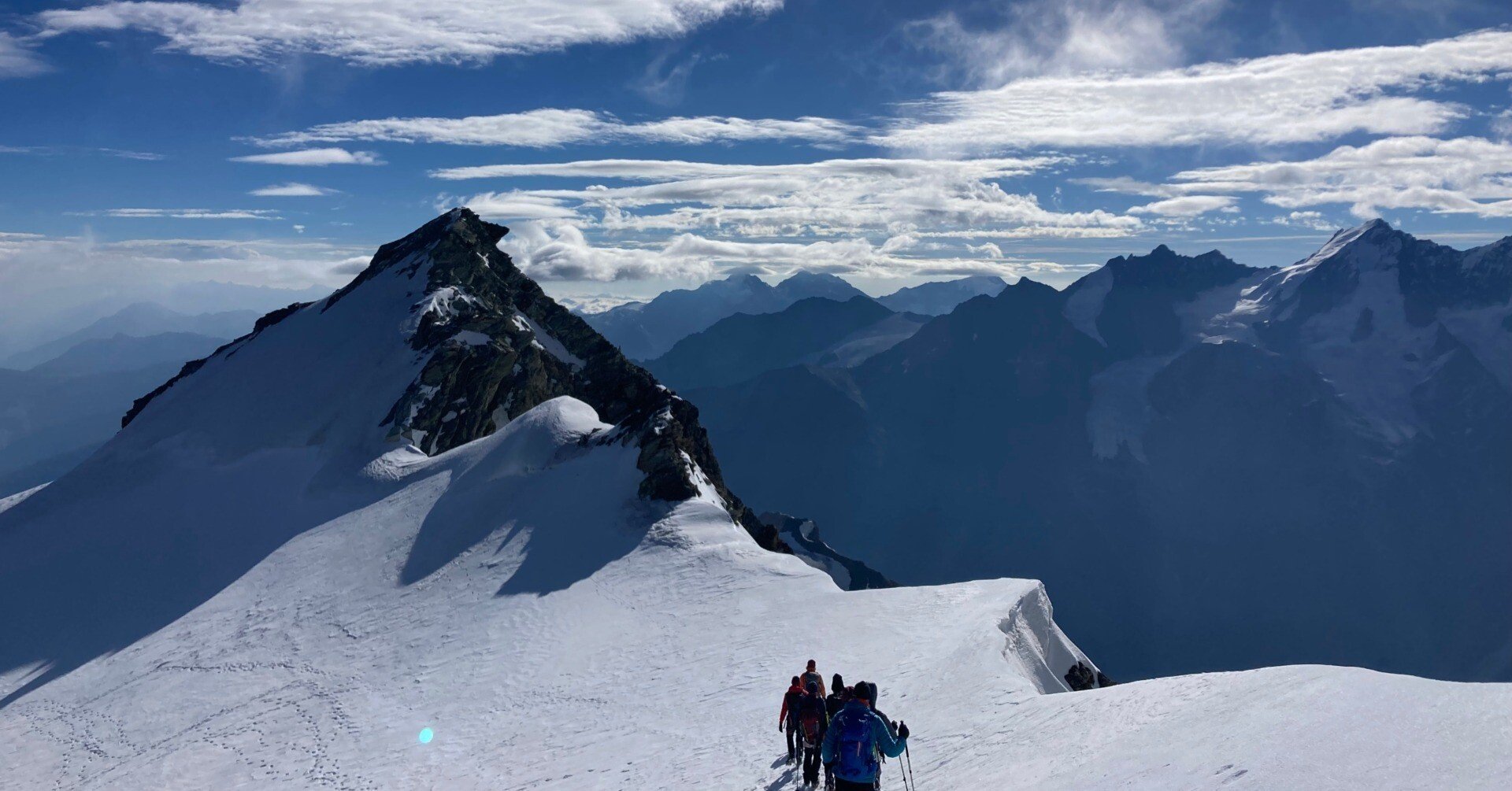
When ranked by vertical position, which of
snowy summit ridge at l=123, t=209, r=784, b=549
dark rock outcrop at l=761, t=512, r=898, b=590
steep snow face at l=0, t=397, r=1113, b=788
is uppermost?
snowy summit ridge at l=123, t=209, r=784, b=549

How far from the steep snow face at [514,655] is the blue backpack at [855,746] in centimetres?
678

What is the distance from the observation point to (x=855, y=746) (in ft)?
40.8

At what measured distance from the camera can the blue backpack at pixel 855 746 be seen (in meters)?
12.4

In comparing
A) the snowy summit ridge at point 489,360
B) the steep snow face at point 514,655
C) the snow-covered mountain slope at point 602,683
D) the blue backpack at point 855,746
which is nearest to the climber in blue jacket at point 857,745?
the blue backpack at point 855,746

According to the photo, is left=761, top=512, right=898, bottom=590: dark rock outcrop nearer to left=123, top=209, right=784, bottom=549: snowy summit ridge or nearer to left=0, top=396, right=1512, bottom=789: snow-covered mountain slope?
left=123, top=209, right=784, bottom=549: snowy summit ridge

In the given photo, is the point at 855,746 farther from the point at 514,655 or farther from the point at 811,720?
the point at 514,655

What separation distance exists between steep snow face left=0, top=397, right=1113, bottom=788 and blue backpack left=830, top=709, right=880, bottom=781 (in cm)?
678

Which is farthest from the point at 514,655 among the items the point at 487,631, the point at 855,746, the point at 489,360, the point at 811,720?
the point at 489,360

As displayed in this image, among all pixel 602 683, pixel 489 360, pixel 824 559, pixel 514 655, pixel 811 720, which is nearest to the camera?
pixel 811 720

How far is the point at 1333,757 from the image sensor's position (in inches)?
430

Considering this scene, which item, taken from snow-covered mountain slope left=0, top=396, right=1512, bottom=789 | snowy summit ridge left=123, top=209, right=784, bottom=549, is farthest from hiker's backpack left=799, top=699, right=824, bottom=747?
snowy summit ridge left=123, top=209, right=784, bottom=549

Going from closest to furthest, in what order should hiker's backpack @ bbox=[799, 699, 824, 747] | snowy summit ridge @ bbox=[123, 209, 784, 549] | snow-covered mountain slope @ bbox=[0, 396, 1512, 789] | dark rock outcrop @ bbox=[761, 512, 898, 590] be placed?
snow-covered mountain slope @ bbox=[0, 396, 1512, 789], hiker's backpack @ bbox=[799, 699, 824, 747], snowy summit ridge @ bbox=[123, 209, 784, 549], dark rock outcrop @ bbox=[761, 512, 898, 590]

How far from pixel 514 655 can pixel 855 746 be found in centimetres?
2453

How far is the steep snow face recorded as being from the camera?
23.8 m
